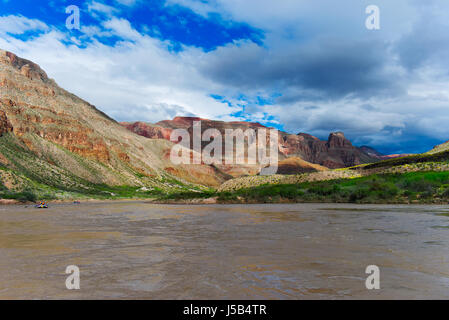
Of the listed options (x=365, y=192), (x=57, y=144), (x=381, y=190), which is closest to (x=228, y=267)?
(x=365, y=192)

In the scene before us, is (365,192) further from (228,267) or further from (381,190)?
(228,267)

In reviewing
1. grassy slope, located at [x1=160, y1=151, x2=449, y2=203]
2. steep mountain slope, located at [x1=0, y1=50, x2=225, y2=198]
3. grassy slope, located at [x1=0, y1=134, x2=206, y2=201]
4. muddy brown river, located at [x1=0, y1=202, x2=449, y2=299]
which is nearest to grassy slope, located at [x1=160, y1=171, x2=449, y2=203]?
grassy slope, located at [x1=160, y1=151, x2=449, y2=203]

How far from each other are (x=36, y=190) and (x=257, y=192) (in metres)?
59.4

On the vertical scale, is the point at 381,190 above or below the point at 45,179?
below

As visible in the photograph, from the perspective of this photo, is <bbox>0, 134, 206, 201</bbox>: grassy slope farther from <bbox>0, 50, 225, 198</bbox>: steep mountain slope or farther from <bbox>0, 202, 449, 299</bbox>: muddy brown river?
<bbox>0, 202, 449, 299</bbox>: muddy brown river

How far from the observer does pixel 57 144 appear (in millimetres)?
127812

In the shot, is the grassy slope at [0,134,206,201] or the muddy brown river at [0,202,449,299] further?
the grassy slope at [0,134,206,201]

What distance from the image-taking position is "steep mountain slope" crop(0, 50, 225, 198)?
10012cm

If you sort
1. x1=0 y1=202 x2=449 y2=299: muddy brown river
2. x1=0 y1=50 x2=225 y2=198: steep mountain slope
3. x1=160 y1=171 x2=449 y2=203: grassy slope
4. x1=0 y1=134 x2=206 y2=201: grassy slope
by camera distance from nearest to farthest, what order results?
x1=0 y1=202 x2=449 y2=299: muddy brown river
x1=160 y1=171 x2=449 y2=203: grassy slope
x1=0 y1=134 x2=206 y2=201: grassy slope
x1=0 y1=50 x2=225 y2=198: steep mountain slope

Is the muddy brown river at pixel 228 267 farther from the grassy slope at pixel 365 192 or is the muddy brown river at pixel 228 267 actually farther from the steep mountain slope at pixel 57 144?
the steep mountain slope at pixel 57 144

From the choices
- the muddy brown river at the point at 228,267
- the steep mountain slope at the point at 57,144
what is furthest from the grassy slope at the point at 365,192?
the steep mountain slope at the point at 57,144

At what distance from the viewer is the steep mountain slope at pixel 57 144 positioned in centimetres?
10012
